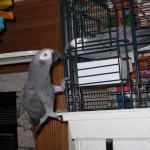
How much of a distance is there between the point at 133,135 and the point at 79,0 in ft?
1.92

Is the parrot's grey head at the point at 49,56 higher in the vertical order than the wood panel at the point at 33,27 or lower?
lower

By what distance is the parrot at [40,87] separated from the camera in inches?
37.1

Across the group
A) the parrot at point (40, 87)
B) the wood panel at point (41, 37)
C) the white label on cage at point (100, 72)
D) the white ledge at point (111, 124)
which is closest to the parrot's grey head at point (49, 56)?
the parrot at point (40, 87)

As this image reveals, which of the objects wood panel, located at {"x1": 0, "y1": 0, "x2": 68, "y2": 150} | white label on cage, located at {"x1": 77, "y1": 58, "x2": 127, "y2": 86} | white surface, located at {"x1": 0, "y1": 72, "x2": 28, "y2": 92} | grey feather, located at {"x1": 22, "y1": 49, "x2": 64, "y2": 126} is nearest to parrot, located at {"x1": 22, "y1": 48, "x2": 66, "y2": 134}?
grey feather, located at {"x1": 22, "y1": 49, "x2": 64, "y2": 126}

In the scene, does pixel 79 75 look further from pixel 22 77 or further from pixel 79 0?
pixel 22 77

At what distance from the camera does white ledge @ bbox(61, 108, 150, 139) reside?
697 millimetres

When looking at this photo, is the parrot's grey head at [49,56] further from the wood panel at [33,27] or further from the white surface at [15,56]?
the wood panel at [33,27]

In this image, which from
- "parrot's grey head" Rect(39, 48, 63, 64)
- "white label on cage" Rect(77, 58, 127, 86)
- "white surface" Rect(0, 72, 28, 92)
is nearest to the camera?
"white label on cage" Rect(77, 58, 127, 86)

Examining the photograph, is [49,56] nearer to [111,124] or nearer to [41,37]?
[111,124]

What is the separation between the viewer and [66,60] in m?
0.90

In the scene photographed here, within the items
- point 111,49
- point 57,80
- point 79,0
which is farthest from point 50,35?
point 111,49

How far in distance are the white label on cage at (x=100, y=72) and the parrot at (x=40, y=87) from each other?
0.11m

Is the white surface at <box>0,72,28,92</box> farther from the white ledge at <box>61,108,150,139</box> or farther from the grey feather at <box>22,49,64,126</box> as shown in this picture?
the white ledge at <box>61,108,150,139</box>

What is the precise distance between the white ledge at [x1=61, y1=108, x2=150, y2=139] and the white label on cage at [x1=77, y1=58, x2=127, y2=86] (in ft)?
0.41
